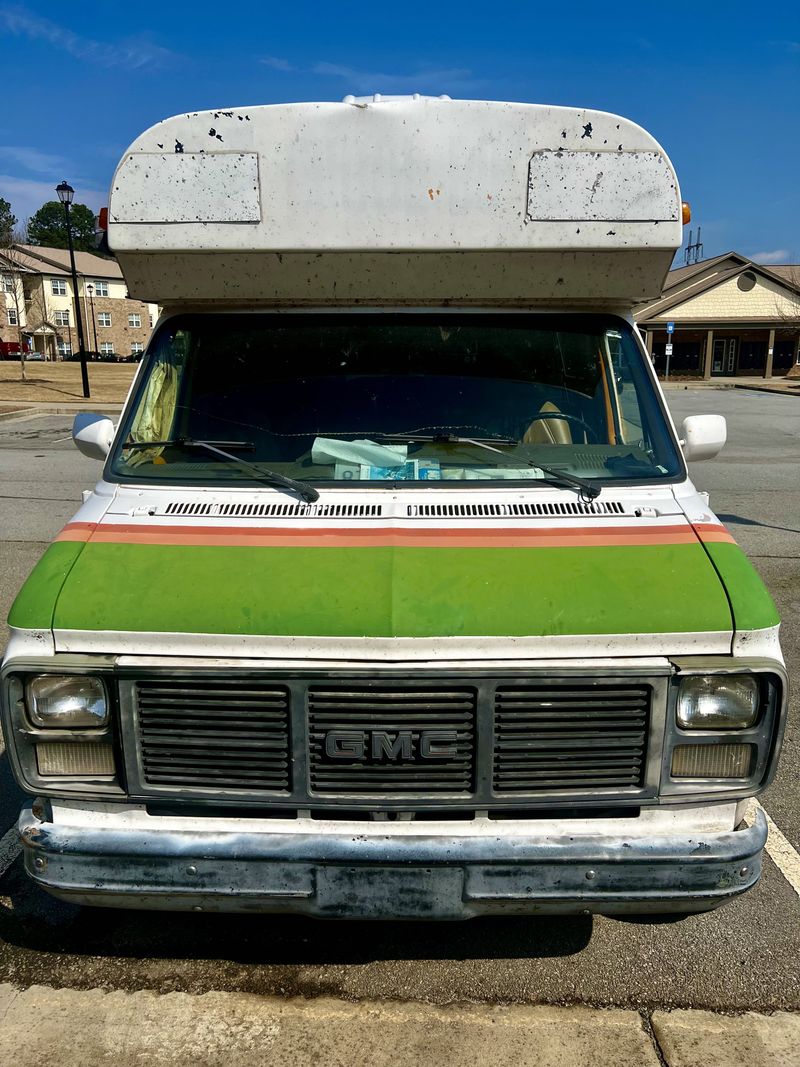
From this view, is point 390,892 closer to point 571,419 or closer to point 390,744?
point 390,744

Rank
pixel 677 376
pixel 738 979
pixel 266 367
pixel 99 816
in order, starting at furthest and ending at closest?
pixel 677 376
pixel 266 367
pixel 738 979
pixel 99 816

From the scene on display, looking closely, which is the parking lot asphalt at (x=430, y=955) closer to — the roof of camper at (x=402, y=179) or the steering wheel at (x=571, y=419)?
the steering wheel at (x=571, y=419)

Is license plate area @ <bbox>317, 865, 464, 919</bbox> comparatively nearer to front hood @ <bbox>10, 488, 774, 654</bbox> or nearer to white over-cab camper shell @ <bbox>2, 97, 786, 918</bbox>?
white over-cab camper shell @ <bbox>2, 97, 786, 918</bbox>

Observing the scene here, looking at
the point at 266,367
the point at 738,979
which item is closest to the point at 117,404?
the point at 266,367

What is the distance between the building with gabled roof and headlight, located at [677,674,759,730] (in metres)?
46.9

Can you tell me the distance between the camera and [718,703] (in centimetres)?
252

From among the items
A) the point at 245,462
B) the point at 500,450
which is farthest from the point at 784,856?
the point at 245,462

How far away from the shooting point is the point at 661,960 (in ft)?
10.1

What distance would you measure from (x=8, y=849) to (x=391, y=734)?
2.18 m

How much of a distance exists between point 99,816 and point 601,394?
255 cm

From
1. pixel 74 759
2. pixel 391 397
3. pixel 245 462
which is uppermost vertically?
pixel 391 397

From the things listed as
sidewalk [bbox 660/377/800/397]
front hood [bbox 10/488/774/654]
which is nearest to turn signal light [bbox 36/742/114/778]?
front hood [bbox 10/488/774/654]

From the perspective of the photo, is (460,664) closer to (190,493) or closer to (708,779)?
(708,779)

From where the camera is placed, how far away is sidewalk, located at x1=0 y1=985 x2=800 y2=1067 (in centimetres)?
→ 266
